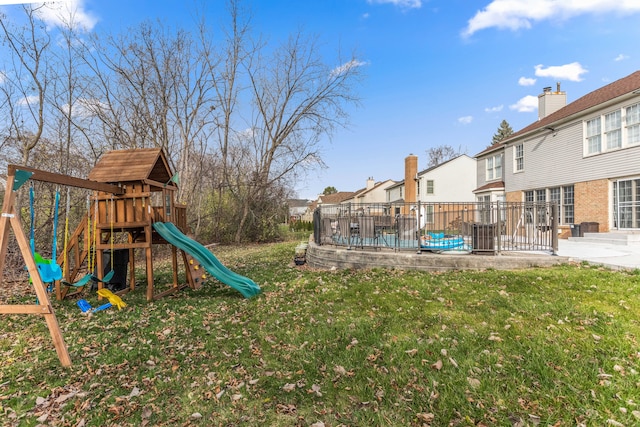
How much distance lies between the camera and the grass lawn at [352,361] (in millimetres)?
3062

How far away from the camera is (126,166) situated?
7480 millimetres

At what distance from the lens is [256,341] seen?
4715 millimetres

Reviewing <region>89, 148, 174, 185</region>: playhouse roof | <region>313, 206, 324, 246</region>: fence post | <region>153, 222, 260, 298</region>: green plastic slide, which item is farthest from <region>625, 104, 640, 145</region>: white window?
<region>89, 148, 174, 185</region>: playhouse roof

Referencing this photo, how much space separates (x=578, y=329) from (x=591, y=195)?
1269 cm

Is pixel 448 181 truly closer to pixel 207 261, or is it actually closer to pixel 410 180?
pixel 410 180

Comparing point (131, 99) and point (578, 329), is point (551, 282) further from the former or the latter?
point (131, 99)

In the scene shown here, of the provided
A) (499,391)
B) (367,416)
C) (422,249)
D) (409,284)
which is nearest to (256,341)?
(367,416)

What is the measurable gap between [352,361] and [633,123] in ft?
49.2

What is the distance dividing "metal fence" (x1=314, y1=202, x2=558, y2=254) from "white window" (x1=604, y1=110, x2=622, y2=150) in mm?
6256

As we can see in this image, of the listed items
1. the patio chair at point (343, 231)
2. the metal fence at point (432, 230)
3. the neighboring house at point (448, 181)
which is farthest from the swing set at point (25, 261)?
the neighboring house at point (448, 181)

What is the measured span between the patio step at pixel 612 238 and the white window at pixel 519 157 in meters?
6.23

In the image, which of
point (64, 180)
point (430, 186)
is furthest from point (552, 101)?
point (64, 180)

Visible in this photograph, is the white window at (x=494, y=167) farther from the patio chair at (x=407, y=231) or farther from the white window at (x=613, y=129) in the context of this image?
the patio chair at (x=407, y=231)

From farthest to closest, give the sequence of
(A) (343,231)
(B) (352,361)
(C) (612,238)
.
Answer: (C) (612,238) < (A) (343,231) < (B) (352,361)
